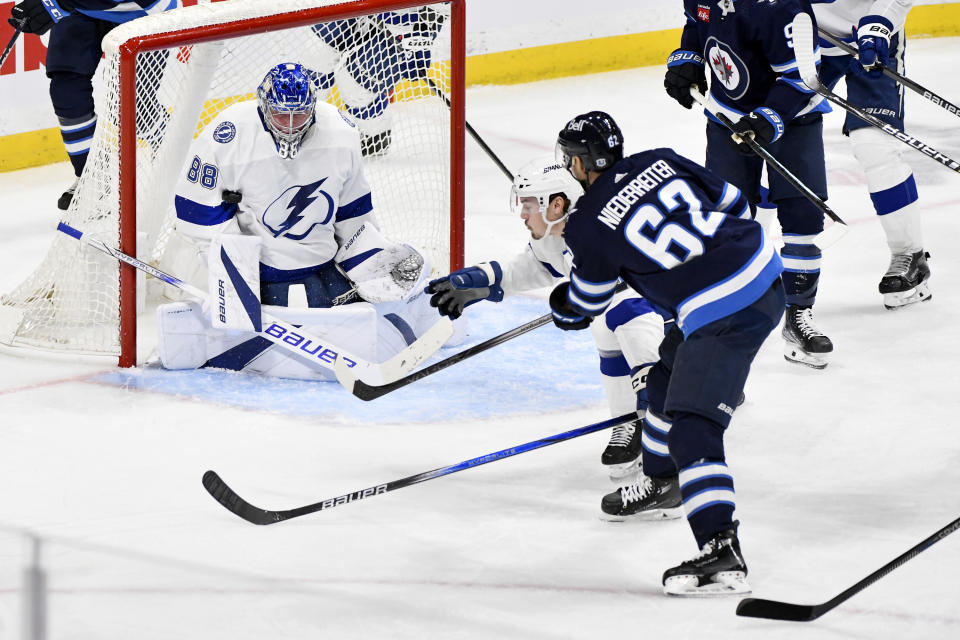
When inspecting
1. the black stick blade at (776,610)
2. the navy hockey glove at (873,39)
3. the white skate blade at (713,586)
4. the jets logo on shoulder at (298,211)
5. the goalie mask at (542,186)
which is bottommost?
the white skate blade at (713,586)

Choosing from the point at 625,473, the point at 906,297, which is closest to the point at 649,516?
the point at 625,473

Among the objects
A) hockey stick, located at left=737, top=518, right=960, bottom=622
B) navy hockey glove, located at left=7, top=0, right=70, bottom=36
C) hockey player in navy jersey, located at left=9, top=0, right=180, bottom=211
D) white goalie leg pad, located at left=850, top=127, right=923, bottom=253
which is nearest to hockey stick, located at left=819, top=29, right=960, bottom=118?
white goalie leg pad, located at left=850, top=127, right=923, bottom=253

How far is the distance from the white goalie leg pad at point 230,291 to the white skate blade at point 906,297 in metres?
1.90

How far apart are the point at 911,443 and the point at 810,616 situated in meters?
1.08

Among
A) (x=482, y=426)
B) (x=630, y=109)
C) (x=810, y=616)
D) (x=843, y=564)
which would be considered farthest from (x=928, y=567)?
(x=630, y=109)

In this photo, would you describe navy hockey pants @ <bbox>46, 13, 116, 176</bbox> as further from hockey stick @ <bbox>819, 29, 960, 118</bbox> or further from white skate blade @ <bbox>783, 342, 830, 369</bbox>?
white skate blade @ <bbox>783, 342, 830, 369</bbox>

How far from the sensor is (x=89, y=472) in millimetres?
3252

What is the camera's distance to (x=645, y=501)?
3.01m

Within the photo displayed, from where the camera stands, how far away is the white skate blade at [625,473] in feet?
10.6

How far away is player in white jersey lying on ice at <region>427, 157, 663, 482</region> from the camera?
317 centimetres

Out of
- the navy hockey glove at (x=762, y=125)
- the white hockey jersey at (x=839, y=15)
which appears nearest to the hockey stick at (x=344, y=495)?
the navy hockey glove at (x=762, y=125)

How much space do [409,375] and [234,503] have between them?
0.52 meters

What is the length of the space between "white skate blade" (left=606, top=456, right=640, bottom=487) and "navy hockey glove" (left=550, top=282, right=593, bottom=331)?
46 centimetres

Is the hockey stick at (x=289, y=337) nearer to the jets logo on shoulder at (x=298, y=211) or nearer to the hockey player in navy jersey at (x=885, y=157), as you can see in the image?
the jets logo on shoulder at (x=298, y=211)
